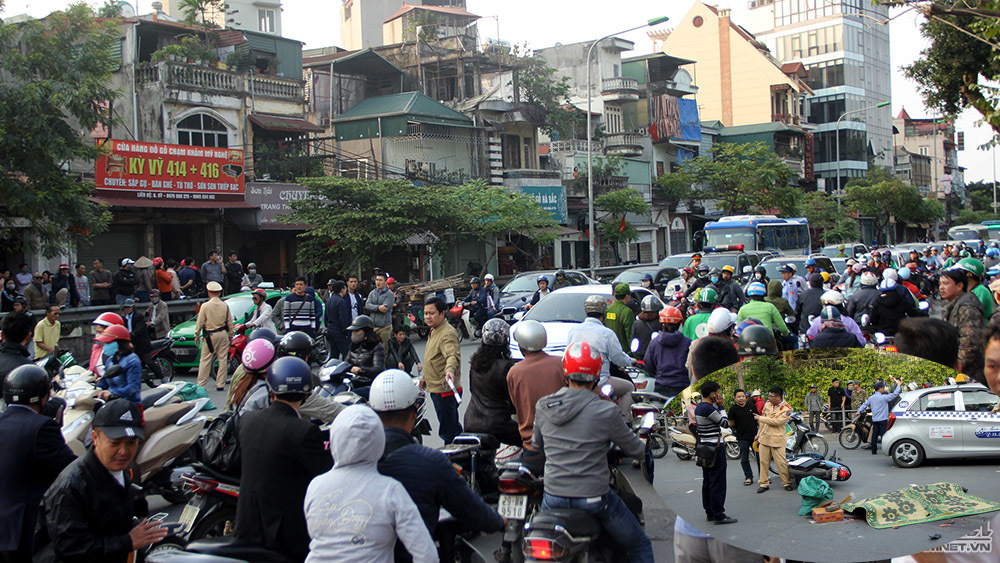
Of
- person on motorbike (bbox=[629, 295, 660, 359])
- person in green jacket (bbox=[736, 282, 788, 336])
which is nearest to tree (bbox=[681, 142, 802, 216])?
person on motorbike (bbox=[629, 295, 660, 359])

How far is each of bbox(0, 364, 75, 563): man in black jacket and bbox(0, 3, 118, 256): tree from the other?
13.5 m

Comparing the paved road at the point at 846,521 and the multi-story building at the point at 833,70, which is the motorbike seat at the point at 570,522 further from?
the multi-story building at the point at 833,70

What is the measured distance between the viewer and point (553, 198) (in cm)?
3816

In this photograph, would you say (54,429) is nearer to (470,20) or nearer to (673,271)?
(673,271)

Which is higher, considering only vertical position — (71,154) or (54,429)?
(71,154)

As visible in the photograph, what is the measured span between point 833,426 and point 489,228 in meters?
25.0

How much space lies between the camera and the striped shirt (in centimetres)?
321

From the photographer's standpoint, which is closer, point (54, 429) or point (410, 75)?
point (54, 429)

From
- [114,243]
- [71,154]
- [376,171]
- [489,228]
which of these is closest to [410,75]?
[376,171]

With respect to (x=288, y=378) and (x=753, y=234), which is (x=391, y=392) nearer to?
(x=288, y=378)

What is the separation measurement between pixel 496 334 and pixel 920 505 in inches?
152

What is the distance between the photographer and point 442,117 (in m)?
34.7

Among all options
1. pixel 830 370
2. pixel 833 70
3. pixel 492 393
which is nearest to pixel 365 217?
pixel 492 393

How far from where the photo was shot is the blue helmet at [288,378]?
14.0 feet
